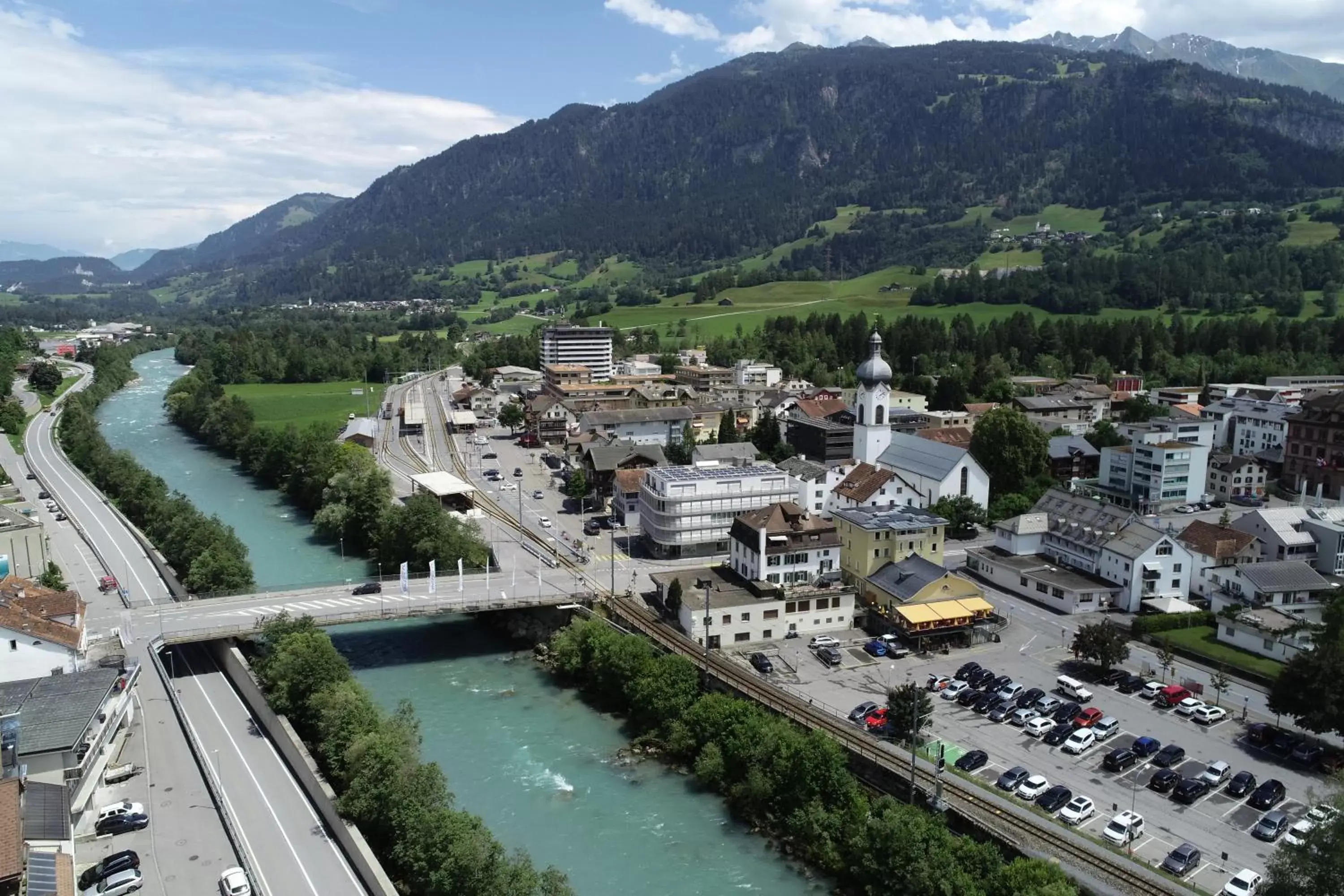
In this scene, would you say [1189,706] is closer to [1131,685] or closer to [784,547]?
[1131,685]

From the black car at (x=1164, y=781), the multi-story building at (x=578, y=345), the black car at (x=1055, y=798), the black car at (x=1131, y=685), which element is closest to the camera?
the black car at (x=1055, y=798)

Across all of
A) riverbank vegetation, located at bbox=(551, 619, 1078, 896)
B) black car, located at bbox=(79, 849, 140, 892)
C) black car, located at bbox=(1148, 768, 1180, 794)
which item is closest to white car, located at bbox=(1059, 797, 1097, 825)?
black car, located at bbox=(1148, 768, 1180, 794)

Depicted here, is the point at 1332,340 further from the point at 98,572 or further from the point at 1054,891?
the point at 98,572

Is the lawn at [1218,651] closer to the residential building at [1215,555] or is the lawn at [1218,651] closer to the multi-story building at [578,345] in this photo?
the residential building at [1215,555]

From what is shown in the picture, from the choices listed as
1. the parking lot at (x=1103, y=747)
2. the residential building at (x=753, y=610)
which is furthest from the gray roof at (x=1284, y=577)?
the residential building at (x=753, y=610)

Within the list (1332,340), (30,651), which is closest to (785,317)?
(1332,340)

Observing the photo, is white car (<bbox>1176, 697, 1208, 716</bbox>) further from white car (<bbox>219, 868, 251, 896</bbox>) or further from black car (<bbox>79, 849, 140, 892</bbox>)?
black car (<bbox>79, 849, 140, 892</bbox>)

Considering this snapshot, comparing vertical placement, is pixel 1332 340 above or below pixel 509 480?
above
